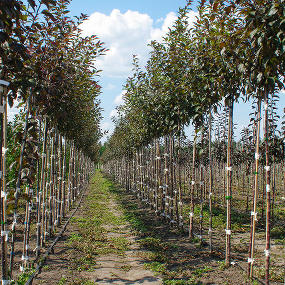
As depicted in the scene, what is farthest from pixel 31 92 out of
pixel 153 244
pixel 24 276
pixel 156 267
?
pixel 153 244

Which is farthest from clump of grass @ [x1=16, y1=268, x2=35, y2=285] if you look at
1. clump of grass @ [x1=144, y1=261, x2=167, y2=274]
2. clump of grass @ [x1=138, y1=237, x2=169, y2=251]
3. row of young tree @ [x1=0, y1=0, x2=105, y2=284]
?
clump of grass @ [x1=138, y1=237, x2=169, y2=251]

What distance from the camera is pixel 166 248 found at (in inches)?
321

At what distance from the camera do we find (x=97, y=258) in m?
7.50

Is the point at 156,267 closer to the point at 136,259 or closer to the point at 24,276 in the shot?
the point at 136,259

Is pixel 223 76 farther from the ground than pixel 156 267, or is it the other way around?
pixel 223 76

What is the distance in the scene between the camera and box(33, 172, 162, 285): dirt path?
19.9ft

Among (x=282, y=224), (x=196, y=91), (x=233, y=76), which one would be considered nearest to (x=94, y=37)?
(x=196, y=91)

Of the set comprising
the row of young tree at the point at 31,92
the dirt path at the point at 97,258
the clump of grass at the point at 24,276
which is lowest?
the dirt path at the point at 97,258

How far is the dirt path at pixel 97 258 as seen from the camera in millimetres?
6062

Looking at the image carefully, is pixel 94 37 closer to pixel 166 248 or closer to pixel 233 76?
pixel 233 76

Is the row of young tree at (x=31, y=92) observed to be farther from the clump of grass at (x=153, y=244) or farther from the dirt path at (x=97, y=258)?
the clump of grass at (x=153, y=244)

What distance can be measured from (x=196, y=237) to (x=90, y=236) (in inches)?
131

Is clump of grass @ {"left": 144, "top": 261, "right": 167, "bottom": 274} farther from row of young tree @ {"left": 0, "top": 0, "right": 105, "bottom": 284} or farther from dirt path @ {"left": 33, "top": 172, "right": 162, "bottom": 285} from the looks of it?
row of young tree @ {"left": 0, "top": 0, "right": 105, "bottom": 284}

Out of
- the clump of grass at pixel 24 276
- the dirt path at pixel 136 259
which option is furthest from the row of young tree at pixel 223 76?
the clump of grass at pixel 24 276
